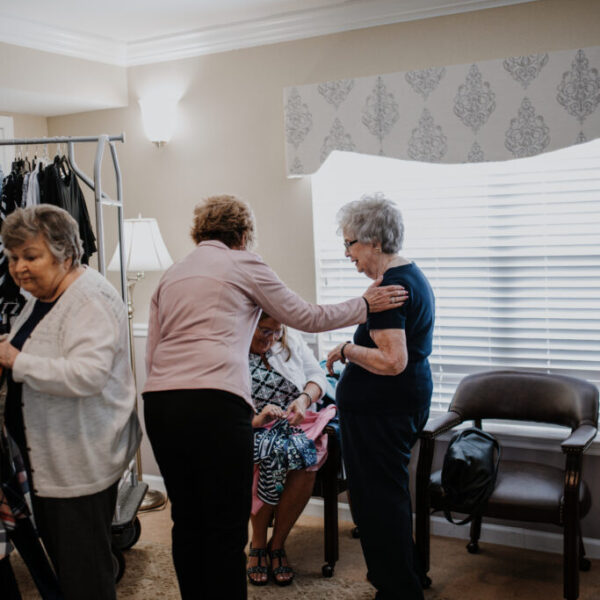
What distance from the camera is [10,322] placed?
2.84 metres

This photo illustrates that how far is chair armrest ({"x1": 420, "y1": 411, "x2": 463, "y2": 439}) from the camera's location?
2754mm

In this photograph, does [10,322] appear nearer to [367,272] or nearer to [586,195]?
[367,272]

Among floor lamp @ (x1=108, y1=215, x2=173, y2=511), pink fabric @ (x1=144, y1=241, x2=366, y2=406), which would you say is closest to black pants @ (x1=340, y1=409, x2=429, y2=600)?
pink fabric @ (x1=144, y1=241, x2=366, y2=406)

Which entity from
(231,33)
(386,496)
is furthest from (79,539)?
(231,33)

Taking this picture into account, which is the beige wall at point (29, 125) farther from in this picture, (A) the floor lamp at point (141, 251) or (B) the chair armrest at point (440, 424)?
(B) the chair armrest at point (440, 424)

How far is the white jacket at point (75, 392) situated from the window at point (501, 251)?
5.76 ft

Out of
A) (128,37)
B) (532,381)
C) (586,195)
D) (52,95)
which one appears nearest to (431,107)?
(586,195)

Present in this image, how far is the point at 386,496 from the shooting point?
2406 mm

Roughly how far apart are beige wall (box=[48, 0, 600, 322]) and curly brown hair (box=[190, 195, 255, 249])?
1.32 m

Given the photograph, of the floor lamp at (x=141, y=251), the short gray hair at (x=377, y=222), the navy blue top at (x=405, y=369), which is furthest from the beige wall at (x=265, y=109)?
the navy blue top at (x=405, y=369)

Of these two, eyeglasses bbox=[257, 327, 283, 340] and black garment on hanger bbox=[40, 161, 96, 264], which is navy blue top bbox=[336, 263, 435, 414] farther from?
black garment on hanger bbox=[40, 161, 96, 264]

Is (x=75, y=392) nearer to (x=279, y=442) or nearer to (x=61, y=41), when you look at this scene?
(x=279, y=442)

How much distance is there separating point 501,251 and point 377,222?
1.05 meters

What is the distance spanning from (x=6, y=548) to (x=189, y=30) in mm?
2659
